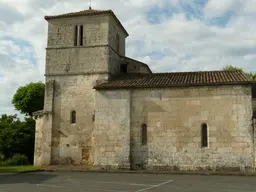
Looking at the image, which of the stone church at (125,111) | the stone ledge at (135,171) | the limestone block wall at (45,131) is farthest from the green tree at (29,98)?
the stone ledge at (135,171)

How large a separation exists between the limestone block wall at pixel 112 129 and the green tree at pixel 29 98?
20.9 m

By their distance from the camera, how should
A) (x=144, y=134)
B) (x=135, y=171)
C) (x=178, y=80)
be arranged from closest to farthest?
(x=135, y=171) → (x=144, y=134) → (x=178, y=80)

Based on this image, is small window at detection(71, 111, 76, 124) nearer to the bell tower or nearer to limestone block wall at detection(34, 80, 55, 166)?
the bell tower

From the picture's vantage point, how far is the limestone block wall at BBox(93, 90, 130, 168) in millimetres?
18906

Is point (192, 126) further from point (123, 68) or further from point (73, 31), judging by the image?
point (73, 31)

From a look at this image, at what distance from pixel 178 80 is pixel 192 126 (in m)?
3.10

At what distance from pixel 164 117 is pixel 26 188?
31.5ft

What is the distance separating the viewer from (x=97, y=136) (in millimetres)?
19359

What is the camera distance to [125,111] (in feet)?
63.3

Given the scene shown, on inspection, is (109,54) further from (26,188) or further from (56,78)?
(26,188)

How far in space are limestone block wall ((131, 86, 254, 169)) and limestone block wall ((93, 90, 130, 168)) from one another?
467 mm

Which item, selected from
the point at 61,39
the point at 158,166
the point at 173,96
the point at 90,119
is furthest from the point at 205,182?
the point at 61,39

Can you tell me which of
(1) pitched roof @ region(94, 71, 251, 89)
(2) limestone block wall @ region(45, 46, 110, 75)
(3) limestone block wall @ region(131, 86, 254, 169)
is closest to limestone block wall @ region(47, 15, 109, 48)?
(2) limestone block wall @ region(45, 46, 110, 75)

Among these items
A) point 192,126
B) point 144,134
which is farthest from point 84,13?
point 192,126
